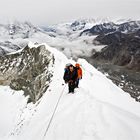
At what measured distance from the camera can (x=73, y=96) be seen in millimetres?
16875

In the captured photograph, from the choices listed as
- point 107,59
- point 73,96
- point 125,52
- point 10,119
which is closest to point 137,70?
point 125,52

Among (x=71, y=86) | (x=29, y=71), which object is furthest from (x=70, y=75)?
(x=29, y=71)

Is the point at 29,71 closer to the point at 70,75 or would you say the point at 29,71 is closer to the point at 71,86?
the point at 71,86

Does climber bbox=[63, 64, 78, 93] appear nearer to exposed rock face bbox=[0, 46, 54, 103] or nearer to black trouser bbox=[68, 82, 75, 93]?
black trouser bbox=[68, 82, 75, 93]

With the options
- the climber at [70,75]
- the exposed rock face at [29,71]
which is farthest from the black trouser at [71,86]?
the exposed rock face at [29,71]

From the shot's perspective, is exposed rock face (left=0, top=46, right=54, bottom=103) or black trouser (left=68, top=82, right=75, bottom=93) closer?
black trouser (left=68, top=82, right=75, bottom=93)

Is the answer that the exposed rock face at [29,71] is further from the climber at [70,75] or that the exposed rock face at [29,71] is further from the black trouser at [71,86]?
the climber at [70,75]

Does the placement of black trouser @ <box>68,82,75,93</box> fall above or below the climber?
below

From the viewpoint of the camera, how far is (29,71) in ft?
124

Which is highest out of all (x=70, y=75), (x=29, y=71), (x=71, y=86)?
(x=70, y=75)

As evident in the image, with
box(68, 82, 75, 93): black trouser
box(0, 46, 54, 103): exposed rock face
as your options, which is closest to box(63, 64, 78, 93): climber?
box(68, 82, 75, 93): black trouser

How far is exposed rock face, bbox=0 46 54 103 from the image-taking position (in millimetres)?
29172

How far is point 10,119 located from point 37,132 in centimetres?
1209

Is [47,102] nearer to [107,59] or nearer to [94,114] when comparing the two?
[94,114]
